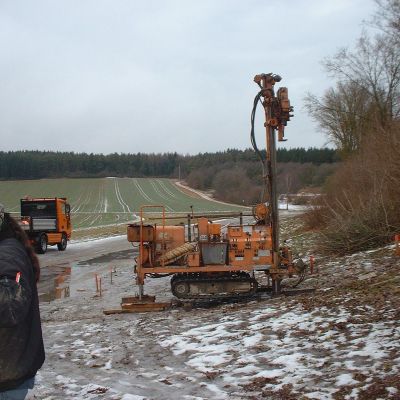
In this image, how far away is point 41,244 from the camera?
2703cm

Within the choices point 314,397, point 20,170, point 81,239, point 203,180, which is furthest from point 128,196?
point 314,397

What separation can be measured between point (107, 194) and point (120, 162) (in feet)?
131

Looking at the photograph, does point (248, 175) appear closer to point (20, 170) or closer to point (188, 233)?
point (20, 170)

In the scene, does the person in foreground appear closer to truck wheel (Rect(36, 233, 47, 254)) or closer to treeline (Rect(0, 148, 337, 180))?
truck wheel (Rect(36, 233, 47, 254))

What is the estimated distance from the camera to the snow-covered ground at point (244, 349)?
17.5ft

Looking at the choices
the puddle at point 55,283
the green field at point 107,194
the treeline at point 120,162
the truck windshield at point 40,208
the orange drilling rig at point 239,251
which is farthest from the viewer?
the treeline at point 120,162

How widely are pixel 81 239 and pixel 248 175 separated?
181 ft

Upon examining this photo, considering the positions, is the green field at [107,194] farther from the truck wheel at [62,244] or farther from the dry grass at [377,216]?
the dry grass at [377,216]

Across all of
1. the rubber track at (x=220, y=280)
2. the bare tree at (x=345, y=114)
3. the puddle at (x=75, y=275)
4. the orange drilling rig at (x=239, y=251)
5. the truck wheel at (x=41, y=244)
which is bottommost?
the puddle at (x=75, y=275)

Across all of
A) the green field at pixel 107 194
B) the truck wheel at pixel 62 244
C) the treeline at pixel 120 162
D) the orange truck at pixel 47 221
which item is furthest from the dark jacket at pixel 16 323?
the treeline at pixel 120 162

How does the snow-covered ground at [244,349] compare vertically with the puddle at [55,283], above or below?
above

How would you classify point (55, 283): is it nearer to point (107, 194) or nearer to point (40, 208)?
point (40, 208)

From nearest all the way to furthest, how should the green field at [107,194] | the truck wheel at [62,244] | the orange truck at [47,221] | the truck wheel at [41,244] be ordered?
the truck wheel at [41,244]
the orange truck at [47,221]
the truck wheel at [62,244]
the green field at [107,194]

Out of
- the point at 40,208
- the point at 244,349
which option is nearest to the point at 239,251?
the point at 244,349
